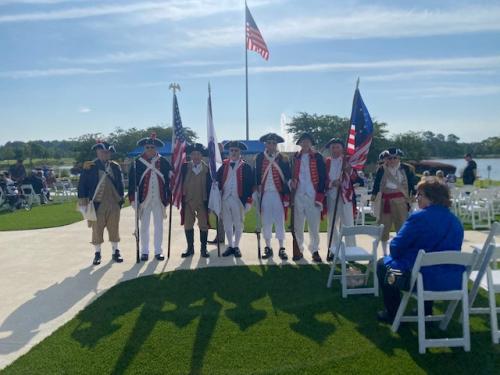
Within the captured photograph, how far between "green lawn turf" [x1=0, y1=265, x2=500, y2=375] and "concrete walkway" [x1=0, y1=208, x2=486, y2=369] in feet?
1.12

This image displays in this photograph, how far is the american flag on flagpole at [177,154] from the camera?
297 inches

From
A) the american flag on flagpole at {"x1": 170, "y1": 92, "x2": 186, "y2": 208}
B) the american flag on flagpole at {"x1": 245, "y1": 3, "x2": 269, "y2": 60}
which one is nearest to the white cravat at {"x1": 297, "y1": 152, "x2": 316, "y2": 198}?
the american flag on flagpole at {"x1": 170, "y1": 92, "x2": 186, "y2": 208}

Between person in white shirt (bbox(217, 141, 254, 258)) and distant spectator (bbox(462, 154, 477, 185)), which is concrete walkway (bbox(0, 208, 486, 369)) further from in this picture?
distant spectator (bbox(462, 154, 477, 185))

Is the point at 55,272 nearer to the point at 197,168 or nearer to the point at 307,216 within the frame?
the point at 197,168

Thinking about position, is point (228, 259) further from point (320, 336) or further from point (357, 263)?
point (320, 336)

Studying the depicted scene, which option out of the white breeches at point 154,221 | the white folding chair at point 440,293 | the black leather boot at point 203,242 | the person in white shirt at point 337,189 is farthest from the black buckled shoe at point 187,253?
the white folding chair at point 440,293

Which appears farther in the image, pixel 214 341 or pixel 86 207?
pixel 86 207

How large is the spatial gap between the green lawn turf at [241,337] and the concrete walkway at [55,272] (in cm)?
34

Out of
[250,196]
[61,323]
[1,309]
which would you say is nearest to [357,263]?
[250,196]

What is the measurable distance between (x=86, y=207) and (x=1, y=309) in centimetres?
236

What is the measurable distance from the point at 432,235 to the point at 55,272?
606 centimetres

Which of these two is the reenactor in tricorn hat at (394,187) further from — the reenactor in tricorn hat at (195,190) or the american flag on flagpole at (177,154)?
the american flag on flagpole at (177,154)

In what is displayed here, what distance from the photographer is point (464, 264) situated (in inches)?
154

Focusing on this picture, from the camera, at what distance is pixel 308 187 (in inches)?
294
